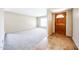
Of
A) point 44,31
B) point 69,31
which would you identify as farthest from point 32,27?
point 69,31
